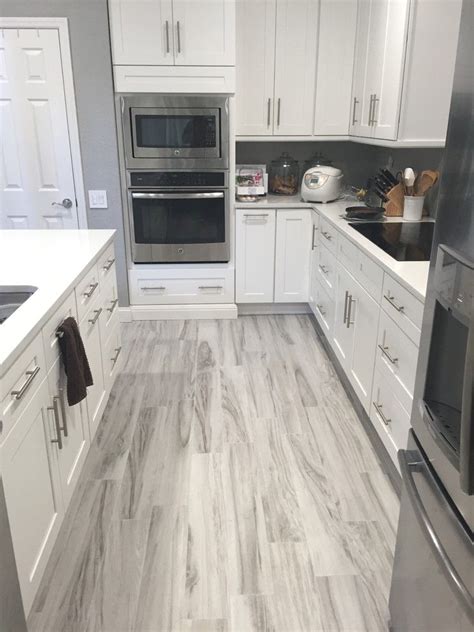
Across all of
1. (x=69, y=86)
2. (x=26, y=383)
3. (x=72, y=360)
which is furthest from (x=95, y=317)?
(x=69, y=86)

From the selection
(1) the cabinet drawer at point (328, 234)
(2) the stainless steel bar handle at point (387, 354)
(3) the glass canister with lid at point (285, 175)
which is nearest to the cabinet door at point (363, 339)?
(2) the stainless steel bar handle at point (387, 354)

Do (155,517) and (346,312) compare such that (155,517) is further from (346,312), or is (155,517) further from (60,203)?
(60,203)

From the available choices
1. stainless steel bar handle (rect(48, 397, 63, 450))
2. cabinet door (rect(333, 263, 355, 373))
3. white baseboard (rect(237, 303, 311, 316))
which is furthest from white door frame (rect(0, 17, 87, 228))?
stainless steel bar handle (rect(48, 397, 63, 450))

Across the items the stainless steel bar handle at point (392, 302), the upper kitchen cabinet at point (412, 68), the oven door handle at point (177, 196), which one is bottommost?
the stainless steel bar handle at point (392, 302)

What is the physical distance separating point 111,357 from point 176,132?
1.76 meters

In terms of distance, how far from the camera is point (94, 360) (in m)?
2.35

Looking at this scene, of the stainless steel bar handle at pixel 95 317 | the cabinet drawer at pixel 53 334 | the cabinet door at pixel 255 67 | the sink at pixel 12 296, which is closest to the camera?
the cabinet drawer at pixel 53 334

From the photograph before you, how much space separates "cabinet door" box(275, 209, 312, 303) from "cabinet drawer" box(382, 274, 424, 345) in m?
1.75

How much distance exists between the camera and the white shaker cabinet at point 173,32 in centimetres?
337

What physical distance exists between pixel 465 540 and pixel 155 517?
132 centimetres

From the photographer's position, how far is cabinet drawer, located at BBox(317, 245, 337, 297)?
3254 mm

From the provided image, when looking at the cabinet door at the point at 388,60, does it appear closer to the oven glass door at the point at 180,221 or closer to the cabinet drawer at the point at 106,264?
the oven glass door at the point at 180,221

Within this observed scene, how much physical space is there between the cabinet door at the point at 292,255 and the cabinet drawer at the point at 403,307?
1745mm

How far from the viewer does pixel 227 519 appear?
2.07 m
